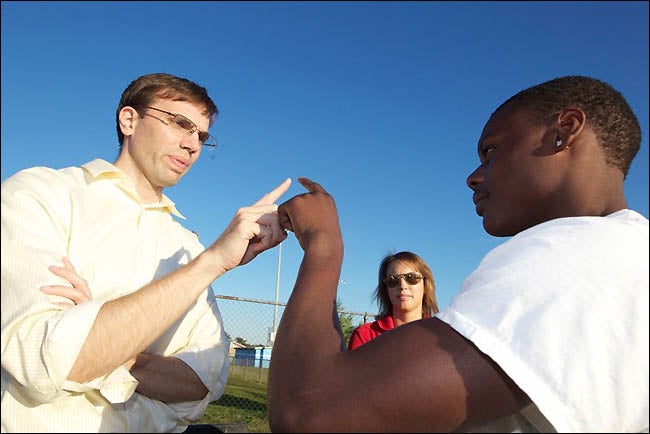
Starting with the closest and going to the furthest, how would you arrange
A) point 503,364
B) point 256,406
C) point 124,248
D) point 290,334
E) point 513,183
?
point 503,364
point 290,334
point 513,183
point 124,248
point 256,406

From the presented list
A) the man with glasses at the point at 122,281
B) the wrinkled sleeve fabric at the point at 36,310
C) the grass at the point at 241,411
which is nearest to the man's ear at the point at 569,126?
the man with glasses at the point at 122,281

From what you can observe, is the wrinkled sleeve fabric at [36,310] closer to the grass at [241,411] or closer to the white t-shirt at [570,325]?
the white t-shirt at [570,325]

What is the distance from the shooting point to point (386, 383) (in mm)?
1186

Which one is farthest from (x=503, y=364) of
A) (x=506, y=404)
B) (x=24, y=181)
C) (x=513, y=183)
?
(x=24, y=181)

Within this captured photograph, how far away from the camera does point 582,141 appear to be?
1.65 m

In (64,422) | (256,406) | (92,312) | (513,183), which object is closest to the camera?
(92,312)

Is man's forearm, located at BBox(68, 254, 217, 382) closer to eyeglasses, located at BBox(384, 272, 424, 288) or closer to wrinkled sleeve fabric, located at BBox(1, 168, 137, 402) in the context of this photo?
wrinkled sleeve fabric, located at BBox(1, 168, 137, 402)

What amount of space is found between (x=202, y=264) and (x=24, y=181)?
66cm

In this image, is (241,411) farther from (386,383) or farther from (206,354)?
(386,383)

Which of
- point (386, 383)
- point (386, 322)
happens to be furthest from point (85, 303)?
point (386, 322)

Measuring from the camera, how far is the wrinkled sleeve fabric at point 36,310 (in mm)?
1409

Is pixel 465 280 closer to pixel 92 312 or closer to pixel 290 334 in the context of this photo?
pixel 290 334

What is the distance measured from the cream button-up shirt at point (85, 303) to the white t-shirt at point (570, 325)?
41.6 inches

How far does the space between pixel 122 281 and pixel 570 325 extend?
149 centimetres
